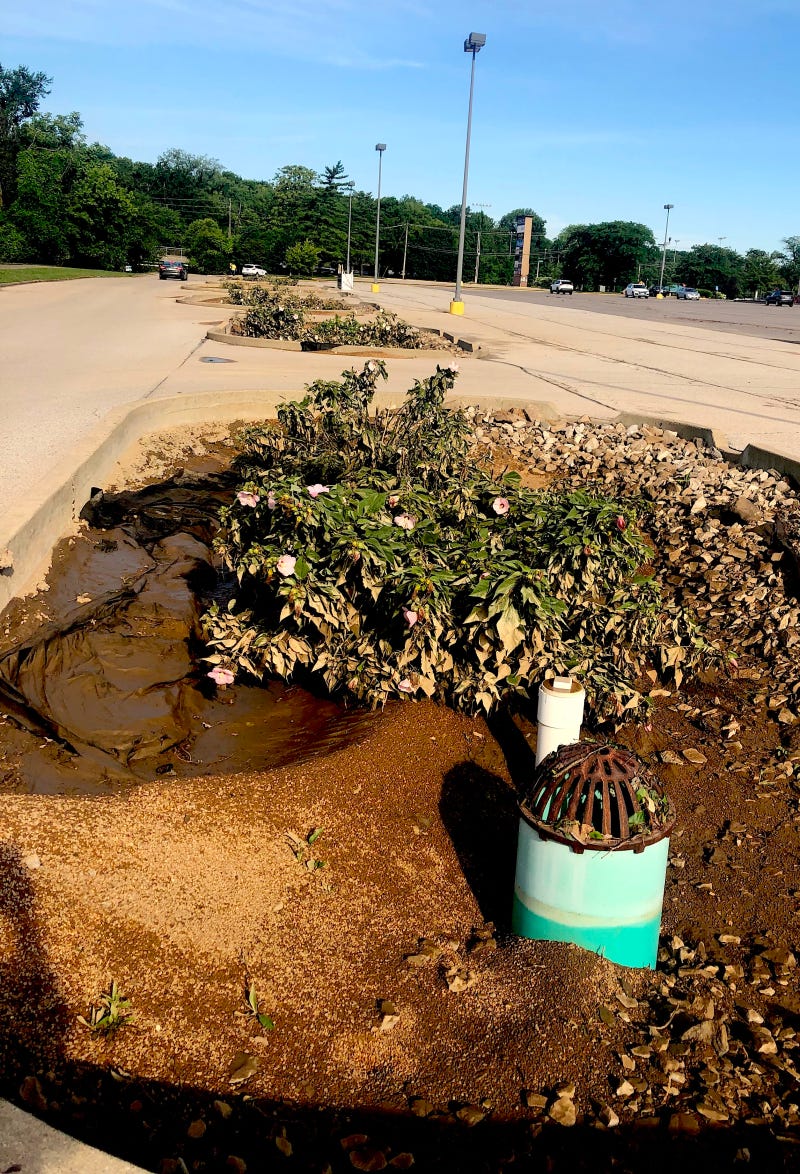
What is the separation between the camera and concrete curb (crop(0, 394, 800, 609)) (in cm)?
548

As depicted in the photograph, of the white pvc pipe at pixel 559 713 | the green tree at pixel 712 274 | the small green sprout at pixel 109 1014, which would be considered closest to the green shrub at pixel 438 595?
the white pvc pipe at pixel 559 713

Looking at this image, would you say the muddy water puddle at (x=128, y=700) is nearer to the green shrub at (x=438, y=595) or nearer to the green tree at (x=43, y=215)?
the green shrub at (x=438, y=595)

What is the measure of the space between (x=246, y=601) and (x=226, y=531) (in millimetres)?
450

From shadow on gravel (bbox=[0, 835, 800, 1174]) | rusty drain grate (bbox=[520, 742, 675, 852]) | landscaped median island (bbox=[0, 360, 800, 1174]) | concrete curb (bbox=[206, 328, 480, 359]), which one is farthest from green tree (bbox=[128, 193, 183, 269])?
shadow on gravel (bbox=[0, 835, 800, 1174])

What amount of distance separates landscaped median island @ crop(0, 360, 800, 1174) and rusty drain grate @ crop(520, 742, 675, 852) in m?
0.37

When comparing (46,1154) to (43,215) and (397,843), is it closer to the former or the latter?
(397,843)

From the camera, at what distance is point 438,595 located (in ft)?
14.0

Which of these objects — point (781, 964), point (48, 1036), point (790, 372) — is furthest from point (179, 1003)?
point (790, 372)

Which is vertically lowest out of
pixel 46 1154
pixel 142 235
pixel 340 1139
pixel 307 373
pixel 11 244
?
pixel 340 1139

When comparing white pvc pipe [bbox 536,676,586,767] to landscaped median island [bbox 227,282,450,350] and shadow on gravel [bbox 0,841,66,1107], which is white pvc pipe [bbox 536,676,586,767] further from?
landscaped median island [bbox 227,282,450,350]

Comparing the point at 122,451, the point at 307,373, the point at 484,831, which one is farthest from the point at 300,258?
the point at 484,831

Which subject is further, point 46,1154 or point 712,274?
point 712,274

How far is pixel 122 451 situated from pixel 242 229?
252 feet

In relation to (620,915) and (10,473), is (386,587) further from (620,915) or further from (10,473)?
(10,473)
